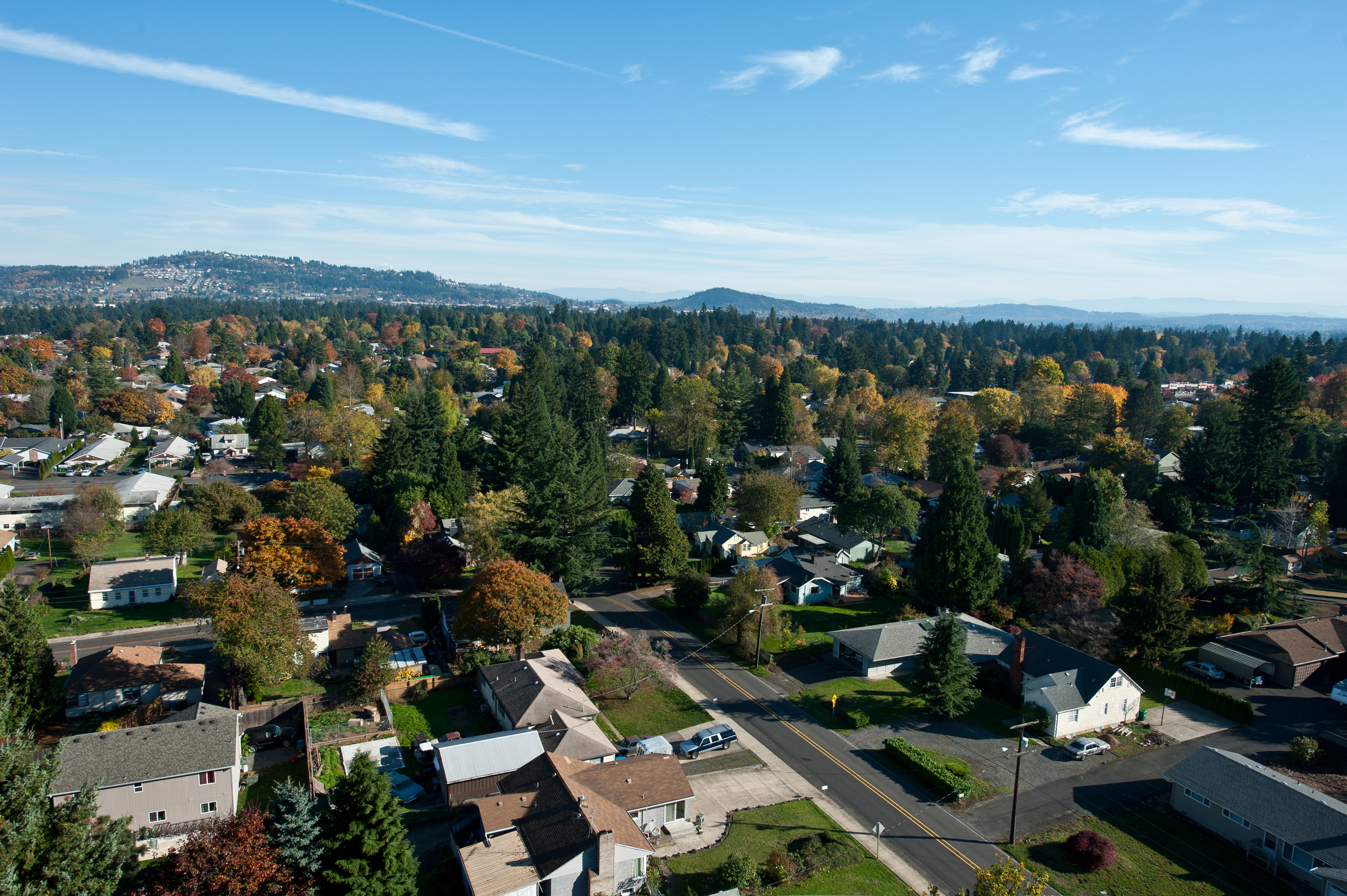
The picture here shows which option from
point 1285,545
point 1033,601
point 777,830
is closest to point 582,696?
point 777,830

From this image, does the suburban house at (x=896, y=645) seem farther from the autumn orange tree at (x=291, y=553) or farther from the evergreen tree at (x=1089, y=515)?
the autumn orange tree at (x=291, y=553)

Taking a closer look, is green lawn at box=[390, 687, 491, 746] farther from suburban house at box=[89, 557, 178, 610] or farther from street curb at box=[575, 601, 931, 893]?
suburban house at box=[89, 557, 178, 610]

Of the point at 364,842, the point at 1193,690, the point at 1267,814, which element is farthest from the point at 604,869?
the point at 1193,690

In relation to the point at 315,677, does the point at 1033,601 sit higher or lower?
higher

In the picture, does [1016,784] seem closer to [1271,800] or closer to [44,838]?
[1271,800]

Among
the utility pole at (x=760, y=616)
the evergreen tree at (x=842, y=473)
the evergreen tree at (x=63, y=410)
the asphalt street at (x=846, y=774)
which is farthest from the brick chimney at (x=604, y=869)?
the evergreen tree at (x=63, y=410)

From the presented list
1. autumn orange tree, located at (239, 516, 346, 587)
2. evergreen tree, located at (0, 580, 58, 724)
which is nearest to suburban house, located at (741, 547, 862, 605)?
autumn orange tree, located at (239, 516, 346, 587)

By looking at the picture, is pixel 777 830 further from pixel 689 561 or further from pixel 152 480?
pixel 152 480
